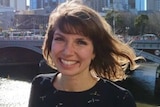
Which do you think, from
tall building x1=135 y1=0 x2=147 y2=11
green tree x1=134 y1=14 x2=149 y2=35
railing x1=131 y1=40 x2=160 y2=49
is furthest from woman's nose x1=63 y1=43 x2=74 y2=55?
tall building x1=135 y1=0 x2=147 y2=11

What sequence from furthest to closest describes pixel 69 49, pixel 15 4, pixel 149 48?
pixel 15 4 < pixel 149 48 < pixel 69 49

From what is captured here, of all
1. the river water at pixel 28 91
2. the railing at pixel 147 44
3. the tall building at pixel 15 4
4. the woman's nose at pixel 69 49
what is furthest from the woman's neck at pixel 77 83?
the tall building at pixel 15 4

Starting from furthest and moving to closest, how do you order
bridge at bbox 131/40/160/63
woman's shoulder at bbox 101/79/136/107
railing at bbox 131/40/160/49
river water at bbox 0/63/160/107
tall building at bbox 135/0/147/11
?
tall building at bbox 135/0/147/11
railing at bbox 131/40/160/49
bridge at bbox 131/40/160/63
river water at bbox 0/63/160/107
woman's shoulder at bbox 101/79/136/107

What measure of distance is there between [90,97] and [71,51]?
234 mm

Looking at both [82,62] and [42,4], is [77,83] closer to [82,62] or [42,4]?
[82,62]

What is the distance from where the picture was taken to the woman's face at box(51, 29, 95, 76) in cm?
195

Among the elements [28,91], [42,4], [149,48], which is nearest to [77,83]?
[28,91]

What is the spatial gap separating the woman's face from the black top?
0.37 ft

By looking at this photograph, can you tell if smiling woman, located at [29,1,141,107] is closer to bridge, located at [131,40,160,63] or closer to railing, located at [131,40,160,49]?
bridge, located at [131,40,160,63]

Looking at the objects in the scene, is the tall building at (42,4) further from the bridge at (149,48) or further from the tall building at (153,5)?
the bridge at (149,48)

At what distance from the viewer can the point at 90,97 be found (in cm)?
197

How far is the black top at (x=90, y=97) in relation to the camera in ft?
6.39

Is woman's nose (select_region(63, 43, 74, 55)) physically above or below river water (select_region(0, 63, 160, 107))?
above

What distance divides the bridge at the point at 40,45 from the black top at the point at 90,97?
85.9 ft
